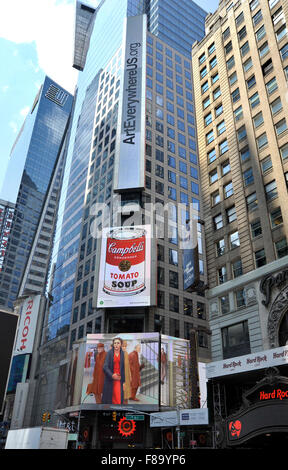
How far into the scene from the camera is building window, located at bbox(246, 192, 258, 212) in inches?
1339

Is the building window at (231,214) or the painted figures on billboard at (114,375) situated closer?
the building window at (231,214)

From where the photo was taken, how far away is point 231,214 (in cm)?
3656

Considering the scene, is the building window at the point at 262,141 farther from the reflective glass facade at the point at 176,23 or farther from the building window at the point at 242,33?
the reflective glass facade at the point at 176,23

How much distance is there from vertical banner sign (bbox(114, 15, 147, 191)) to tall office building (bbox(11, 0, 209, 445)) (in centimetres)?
38

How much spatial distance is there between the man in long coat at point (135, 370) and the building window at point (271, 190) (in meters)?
38.3

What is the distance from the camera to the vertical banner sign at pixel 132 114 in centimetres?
8206

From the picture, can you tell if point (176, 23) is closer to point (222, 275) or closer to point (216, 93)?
point (216, 93)

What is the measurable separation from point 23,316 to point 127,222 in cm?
5141

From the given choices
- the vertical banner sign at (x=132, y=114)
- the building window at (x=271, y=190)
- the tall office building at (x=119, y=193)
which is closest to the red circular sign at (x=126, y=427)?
the tall office building at (x=119, y=193)

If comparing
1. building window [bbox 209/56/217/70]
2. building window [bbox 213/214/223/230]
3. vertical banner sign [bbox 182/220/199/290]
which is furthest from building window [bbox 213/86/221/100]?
vertical banner sign [bbox 182/220/199/290]

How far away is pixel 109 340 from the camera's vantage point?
211 ft

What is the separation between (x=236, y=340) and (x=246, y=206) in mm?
11787

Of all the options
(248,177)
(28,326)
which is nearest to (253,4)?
(248,177)
